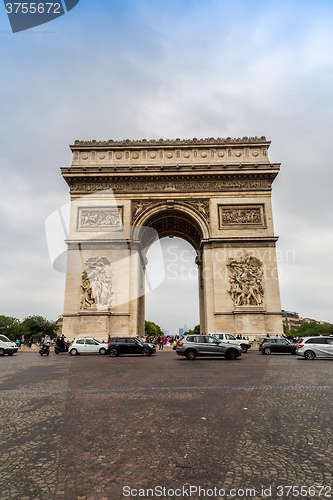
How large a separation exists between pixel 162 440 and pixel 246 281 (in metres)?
22.3

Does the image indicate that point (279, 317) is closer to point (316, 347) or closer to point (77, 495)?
point (316, 347)

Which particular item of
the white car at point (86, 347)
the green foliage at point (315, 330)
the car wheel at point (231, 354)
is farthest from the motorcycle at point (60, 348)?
the green foliage at point (315, 330)

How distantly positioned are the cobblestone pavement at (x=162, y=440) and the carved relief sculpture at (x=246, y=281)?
1789 cm

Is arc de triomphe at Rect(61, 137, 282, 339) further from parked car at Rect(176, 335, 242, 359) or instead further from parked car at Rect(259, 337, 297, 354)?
parked car at Rect(176, 335, 242, 359)

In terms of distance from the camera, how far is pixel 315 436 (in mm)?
3996

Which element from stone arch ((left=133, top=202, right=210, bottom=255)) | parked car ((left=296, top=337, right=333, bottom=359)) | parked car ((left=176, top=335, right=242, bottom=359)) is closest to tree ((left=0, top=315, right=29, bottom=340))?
stone arch ((left=133, top=202, right=210, bottom=255))

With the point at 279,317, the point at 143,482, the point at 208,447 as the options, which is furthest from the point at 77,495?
the point at 279,317

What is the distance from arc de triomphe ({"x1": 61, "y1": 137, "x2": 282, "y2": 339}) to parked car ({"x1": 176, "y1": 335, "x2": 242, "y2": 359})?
8682 mm

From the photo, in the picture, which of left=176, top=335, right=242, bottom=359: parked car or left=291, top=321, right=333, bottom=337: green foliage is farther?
left=291, top=321, right=333, bottom=337: green foliage

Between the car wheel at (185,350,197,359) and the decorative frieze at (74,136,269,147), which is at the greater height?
the decorative frieze at (74,136,269,147)

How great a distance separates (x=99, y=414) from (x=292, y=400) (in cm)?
351

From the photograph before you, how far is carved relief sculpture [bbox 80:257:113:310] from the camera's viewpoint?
83.0ft

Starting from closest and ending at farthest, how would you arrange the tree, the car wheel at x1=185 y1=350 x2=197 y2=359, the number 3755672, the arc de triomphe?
the number 3755672
the car wheel at x1=185 y1=350 x2=197 y2=359
the arc de triomphe
the tree

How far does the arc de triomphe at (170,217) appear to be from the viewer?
25.1 metres
